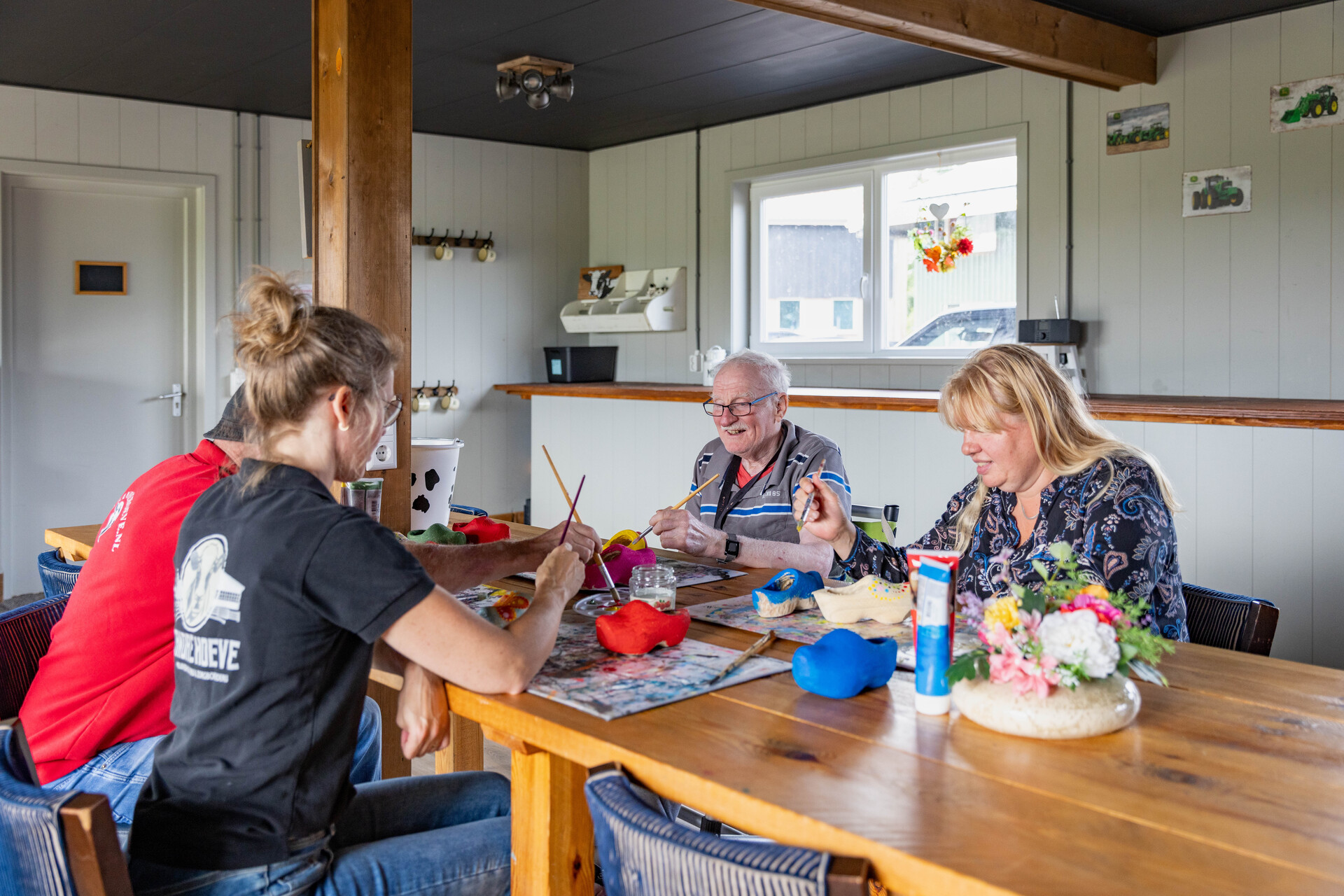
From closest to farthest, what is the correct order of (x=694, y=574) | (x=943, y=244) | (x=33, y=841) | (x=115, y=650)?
1. (x=33, y=841)
2. (x=115, y=650)
3. (x=694, y=574)
4. (x=943, y=244)

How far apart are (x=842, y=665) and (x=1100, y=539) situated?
0.67 meters

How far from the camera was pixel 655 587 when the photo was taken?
6.14ft

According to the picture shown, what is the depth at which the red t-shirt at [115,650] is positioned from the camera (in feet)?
5.31

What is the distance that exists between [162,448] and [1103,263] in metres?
4.53

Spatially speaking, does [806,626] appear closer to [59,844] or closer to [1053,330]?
[59,844]


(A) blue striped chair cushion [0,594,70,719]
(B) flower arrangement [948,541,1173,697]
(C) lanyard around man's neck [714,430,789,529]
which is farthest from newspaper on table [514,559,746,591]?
(B) flower arrangement [948,541,1173,697]

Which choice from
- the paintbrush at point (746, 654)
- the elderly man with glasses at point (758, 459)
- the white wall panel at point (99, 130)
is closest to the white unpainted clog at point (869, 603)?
the paintbrush at point (746, 654)

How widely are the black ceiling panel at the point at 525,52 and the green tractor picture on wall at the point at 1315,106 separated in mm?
332

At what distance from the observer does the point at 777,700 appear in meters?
1.41

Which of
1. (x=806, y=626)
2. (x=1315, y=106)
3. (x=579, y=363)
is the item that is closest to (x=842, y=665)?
(x=806, y=626)

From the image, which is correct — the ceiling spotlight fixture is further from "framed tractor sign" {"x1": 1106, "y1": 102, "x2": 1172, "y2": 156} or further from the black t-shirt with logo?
the black t-shirt with logo

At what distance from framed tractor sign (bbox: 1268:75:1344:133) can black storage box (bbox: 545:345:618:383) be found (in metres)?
3.67

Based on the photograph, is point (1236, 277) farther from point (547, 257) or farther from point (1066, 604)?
point (547, 257)

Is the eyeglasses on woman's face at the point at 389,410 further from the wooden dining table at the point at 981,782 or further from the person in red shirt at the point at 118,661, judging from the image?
the wooden dining table at the point at 981,782
